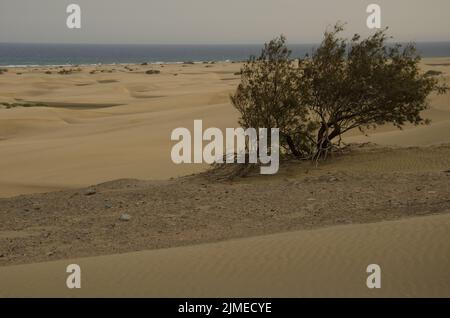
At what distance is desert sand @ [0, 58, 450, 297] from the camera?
21.0 ft

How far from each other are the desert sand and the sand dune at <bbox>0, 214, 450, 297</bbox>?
19mm

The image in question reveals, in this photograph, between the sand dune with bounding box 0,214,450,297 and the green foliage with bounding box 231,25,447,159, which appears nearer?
the sand dune with bounding box 0,214,450,297

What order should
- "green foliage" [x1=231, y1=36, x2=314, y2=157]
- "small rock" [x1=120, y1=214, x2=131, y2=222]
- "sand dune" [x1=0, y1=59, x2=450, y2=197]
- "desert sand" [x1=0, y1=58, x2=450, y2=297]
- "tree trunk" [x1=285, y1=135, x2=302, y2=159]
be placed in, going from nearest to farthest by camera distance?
1. "desert sand" [x1=0, y1=58, x2=450, y2=297]
2. "small rock" [x1=120, y1=214, x2=131, y2=222]
3. "green foliage" [x1=231, y1=36, x2=314, y2=157]
4. "tree trunk" [x1=285, y1=135, x2=302, y2=159]
5. "sand dune" [x1=0, y1=59, x2=450, y2=197]

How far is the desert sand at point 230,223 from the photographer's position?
639cm

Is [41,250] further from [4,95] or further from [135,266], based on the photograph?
[4,95]

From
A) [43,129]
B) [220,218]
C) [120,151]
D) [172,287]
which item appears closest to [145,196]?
[220,218]

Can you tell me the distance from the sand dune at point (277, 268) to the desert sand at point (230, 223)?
0.02 m

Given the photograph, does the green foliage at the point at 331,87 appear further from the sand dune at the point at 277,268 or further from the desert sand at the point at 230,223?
the sand dune at the point at 277,268

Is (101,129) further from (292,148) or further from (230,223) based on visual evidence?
(230,223)

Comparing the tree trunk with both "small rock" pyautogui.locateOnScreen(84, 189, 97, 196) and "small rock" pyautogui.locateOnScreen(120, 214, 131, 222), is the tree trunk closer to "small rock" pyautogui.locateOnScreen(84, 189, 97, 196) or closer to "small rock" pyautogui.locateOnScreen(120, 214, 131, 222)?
"small rock" pyautogui.locateOnScreen(84, 189, 97, 196)

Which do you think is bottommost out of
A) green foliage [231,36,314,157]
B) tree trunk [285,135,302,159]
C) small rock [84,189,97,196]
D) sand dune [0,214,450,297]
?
small rock [84,189,97,196]

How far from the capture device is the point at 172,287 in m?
6.35

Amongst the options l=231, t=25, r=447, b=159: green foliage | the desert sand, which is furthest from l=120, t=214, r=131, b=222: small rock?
l=231, t=25, r=447, b=159: green foliage

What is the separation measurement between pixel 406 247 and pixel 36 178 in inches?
468
